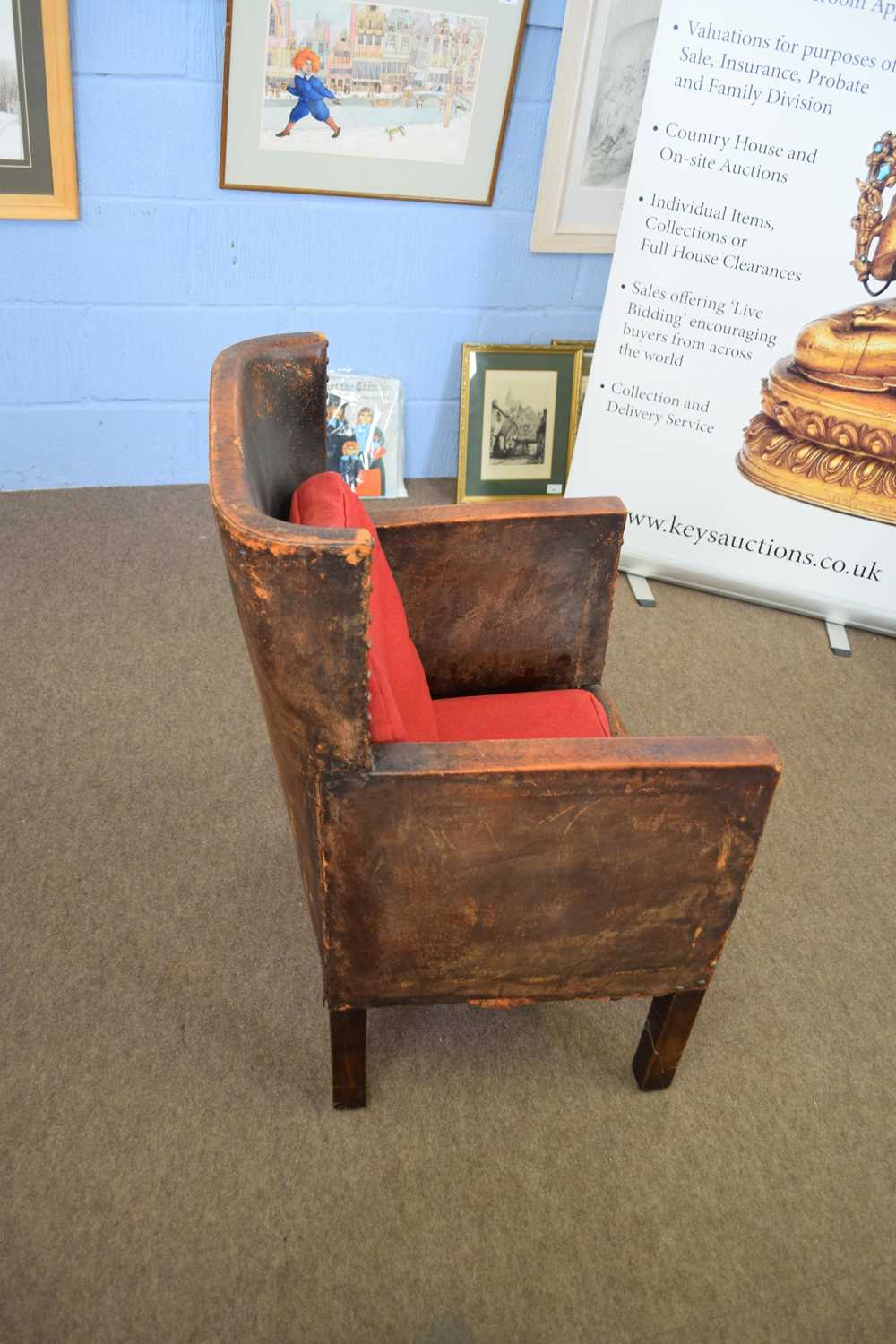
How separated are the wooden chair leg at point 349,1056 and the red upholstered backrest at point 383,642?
1.35 ft

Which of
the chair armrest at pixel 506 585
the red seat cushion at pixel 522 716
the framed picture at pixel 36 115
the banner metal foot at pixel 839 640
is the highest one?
the framed picture at pixel 36 115

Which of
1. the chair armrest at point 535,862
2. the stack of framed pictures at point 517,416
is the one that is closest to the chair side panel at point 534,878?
the chair armrest at point 535,862

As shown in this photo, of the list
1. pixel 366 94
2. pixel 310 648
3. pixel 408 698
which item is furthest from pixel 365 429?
pixel 310 648

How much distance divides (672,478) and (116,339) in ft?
4.88

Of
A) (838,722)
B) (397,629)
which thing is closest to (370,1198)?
(397,629)

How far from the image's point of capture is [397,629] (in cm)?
158

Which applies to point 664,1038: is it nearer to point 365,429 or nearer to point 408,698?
point 408,698

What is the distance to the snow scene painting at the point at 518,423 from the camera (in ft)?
10.7

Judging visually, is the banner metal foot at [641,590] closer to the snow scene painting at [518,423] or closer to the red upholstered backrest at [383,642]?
the snow scene painting at [518,423]

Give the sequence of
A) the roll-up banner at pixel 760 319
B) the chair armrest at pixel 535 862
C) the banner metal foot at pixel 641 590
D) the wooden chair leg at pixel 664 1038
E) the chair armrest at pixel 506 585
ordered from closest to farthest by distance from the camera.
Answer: the chair armrest at pixel 535 862, the wooden chair leg at pixel 664 1038, the chair armrest at pixel 506 585, the roll-up banner at pixel 760 319, the banner metal foot at pixel 641 590

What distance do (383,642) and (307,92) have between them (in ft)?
6.08

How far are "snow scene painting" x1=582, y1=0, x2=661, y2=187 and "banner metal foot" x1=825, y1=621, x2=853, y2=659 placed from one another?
4.22 ft

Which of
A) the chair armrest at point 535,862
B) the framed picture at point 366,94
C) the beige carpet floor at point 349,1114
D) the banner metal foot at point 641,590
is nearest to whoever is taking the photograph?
the chair armrest at point 535,862

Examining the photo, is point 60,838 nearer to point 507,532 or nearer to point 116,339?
point 507,532
